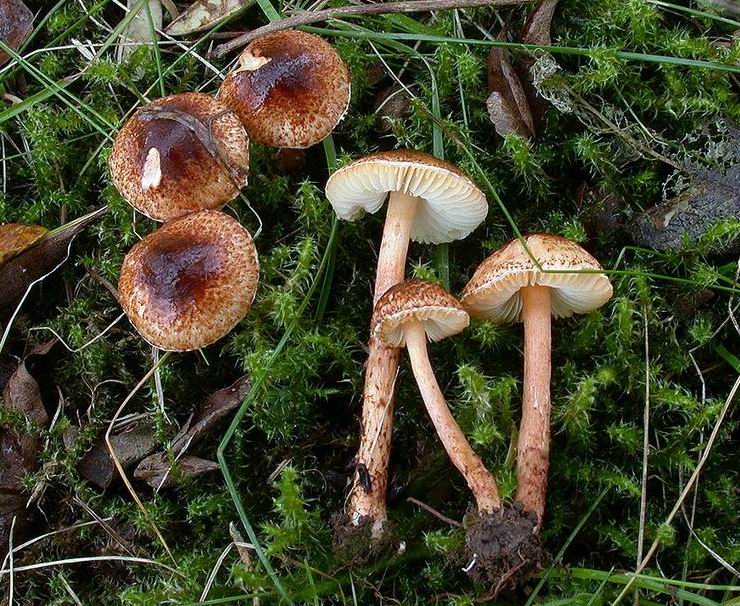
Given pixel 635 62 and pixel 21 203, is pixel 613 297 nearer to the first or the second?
pixel 635 62

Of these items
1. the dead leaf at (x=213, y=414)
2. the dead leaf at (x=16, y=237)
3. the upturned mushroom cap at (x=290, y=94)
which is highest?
the upturned mushroom cap at (x=290, y=94)

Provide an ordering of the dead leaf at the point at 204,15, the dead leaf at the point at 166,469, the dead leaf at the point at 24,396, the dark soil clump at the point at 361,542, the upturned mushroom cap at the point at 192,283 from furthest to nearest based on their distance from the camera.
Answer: the dead leaf at the point at 204,15
the dead leaf at the point at 24,396
the dead leaf at the point at 166,469
the upturned mushroom cap at the point at 192,283
the dark soil clump at the point at 361,542

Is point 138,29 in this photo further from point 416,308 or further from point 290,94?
point 416,308

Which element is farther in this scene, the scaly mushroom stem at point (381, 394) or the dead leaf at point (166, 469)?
the dead leaf at point (166, 469)

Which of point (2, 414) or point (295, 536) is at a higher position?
point (2, 414)

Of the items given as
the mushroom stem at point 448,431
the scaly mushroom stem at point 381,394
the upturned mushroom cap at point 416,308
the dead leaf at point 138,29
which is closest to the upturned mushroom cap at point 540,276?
the upturned mushroom cap at point 416,308

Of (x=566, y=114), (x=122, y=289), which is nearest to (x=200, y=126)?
(x=122, y=289)

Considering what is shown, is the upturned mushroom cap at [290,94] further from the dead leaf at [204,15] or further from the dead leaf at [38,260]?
the dead leaf at [38,260]
